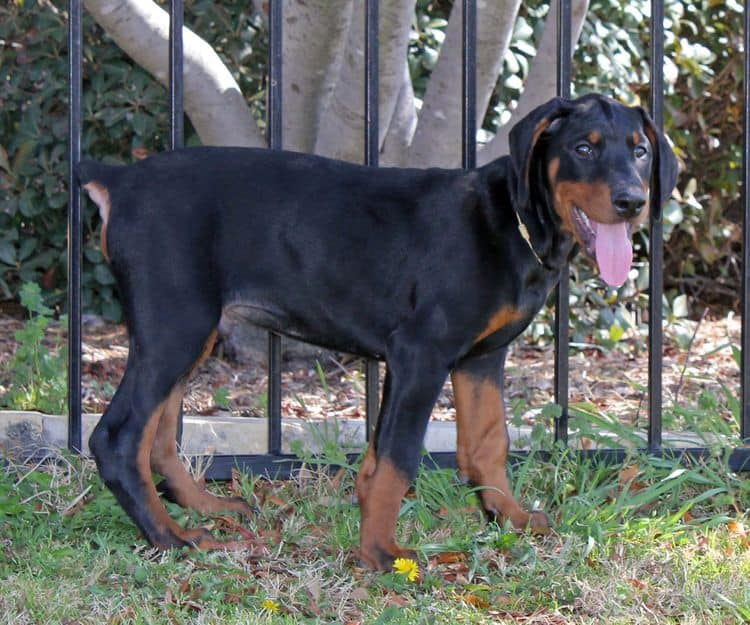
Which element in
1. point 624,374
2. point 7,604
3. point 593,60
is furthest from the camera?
point 593,60

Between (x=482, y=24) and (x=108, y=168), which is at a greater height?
(x=482, y=24)

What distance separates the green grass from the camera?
3.16 meters

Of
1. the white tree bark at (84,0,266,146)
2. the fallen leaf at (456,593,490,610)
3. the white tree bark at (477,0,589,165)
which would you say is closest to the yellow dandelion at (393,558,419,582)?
the fallen leaf at (456,593,490,610)

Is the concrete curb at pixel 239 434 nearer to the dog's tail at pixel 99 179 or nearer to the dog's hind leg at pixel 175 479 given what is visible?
the dog's hind leg at pixel 175 479

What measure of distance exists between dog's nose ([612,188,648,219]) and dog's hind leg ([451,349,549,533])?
2.28 ft

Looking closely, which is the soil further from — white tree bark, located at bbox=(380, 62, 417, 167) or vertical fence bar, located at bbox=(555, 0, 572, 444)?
white tree bark, located at bbox=(380, 62, 417, 167)

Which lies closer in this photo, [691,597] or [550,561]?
[691,597]

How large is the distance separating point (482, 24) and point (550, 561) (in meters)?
2.37

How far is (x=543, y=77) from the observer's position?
16.7ft

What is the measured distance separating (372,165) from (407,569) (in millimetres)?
1463

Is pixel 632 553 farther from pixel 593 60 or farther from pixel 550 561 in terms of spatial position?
pixel 593 60

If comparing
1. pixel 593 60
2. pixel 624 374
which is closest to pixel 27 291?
pixel 624 374

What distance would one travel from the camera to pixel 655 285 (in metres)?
4.26

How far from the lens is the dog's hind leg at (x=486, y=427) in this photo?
382cm
